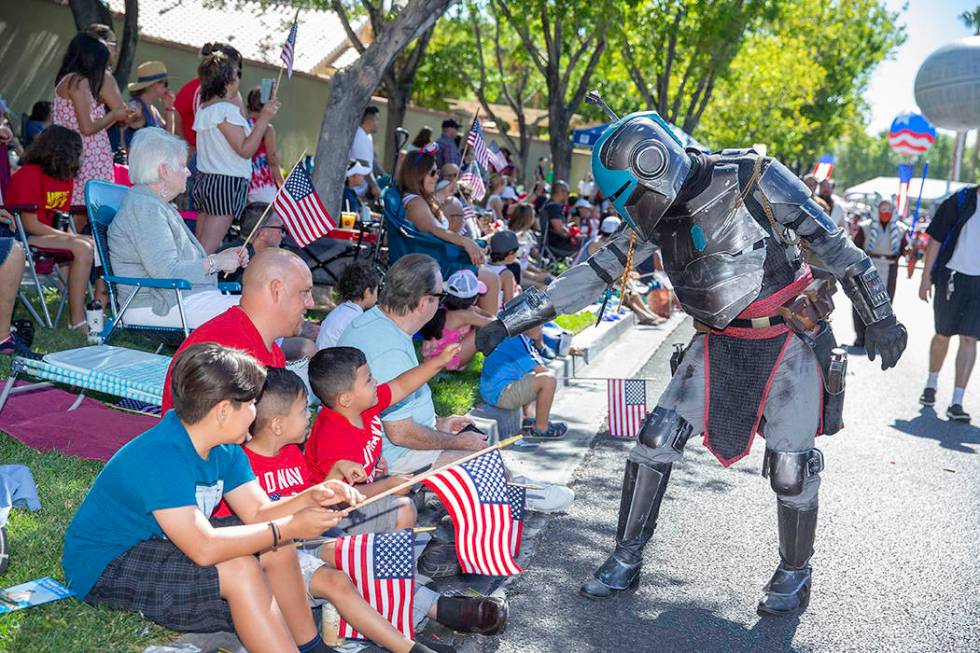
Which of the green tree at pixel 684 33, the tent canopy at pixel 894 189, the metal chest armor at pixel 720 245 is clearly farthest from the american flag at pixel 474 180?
the tent canopy at pixel 894 189

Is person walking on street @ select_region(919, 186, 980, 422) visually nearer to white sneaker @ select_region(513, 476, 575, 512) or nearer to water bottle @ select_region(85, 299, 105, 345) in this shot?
white sneaker @ select_region(513, 476, 575, 512)

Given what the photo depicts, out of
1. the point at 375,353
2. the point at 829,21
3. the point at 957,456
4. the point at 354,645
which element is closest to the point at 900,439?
the point at 957,456

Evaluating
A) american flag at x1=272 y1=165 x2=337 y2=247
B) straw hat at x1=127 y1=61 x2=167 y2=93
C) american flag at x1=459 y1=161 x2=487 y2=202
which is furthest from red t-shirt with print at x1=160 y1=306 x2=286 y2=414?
american flag at x1=459 y1=161 x2=487 y2=202

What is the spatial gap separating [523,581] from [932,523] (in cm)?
258

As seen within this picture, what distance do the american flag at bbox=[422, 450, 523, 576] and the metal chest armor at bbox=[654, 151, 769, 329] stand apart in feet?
3.67

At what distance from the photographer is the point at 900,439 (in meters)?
7.91

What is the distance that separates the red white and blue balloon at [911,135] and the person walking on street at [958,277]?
64.8 ft

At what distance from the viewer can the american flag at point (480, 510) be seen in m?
3.85

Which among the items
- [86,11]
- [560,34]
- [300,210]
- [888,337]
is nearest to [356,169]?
[86,11]

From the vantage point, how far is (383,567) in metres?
3.62

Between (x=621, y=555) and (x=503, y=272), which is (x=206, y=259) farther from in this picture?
(x=503, y=272)

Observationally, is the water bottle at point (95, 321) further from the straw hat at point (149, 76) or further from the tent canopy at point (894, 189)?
the tent canopy at point (894, 189)

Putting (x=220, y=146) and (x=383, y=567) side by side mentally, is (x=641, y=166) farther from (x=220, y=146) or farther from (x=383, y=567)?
(x=220, y=146)

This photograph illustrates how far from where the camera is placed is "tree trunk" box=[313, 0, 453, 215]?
8.60m
